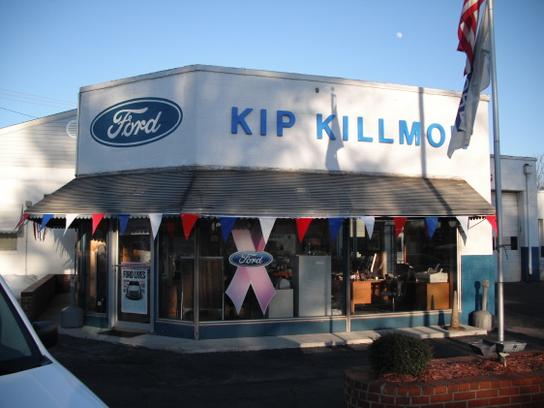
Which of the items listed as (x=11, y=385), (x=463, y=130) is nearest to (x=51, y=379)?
(x=11, y=385)

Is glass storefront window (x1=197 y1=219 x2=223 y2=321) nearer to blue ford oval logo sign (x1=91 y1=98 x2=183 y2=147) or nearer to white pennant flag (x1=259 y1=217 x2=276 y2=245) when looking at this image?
white pennant flag (x1=259 y1=217 x2=276 y2=245)

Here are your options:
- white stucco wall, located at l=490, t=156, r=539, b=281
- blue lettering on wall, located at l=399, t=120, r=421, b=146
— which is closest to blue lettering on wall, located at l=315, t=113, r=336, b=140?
blue lettering on wall, located at l=399, t=120, r=421, b=146

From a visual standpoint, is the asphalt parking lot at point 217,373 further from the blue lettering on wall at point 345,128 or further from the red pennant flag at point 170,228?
the blue lettering on wall at point 345,128

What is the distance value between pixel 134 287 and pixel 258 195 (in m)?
3.67

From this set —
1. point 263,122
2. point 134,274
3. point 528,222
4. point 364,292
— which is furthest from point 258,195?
point 528,222

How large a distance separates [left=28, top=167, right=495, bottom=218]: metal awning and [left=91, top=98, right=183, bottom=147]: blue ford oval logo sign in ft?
2.75

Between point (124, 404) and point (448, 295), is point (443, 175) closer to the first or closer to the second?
point (448, 295)

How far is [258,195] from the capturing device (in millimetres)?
11703

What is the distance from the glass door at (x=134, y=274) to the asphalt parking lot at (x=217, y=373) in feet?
4.20

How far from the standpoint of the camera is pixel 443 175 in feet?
47.2

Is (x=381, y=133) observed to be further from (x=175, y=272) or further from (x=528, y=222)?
(x=528, y=222)

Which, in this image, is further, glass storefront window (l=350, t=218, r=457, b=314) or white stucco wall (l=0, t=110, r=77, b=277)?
white stucco wall (l=0, t=110, r=77, b=277)

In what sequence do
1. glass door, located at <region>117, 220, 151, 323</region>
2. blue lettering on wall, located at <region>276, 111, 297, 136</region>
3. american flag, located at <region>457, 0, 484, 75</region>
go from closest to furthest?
american flag, located at <region>457, 0, 484, 75</region> → glass door, located at <region>117, 220, 151, 323</region> → blue lettering on wall, located at <region>276, 111, 297, 136</region>

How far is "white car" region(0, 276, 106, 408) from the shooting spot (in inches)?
122
